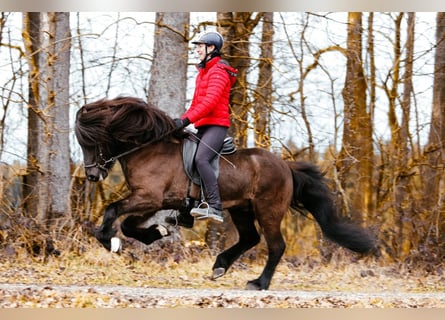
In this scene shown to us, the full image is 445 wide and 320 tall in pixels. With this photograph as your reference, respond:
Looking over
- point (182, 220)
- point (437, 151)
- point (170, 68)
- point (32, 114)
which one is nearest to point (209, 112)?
point (182, 220)

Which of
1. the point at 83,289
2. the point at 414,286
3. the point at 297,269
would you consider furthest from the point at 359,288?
the point at 83,289

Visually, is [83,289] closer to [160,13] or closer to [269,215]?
[269,215]

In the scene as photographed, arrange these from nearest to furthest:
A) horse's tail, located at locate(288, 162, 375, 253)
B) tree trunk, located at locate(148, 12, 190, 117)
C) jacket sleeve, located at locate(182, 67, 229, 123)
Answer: jacket sleeve, located at locate(182, 67, 229, 123) < horse's tail, located at locate(288, 162, 375, 253) < tree trunk, located at locate(148, 12, 190, 117)

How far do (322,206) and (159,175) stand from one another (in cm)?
251

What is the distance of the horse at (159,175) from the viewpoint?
1048 cm

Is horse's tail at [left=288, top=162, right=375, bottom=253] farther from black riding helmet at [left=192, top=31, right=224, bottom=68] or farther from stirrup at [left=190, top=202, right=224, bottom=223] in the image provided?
black riding helmet at [left=192, top=31, right=224, bottom=68]

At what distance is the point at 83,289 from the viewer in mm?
10297

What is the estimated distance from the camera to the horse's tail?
38.3ft

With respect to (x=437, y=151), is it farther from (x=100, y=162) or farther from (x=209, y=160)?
(x=100, y=162)

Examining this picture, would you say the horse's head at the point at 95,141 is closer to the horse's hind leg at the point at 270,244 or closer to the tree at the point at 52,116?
the horse's hind leg at the point at 270,244

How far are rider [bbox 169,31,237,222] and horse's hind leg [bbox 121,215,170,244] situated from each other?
577 millimetres

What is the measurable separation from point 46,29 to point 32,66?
87 centimetres

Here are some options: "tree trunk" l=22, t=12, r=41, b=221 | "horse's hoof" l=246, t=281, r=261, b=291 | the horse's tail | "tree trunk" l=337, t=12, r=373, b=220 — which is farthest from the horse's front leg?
"tree trunk" l=337, t=12, r=373, b=220

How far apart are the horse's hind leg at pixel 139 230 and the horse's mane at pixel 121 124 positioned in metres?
0.91
